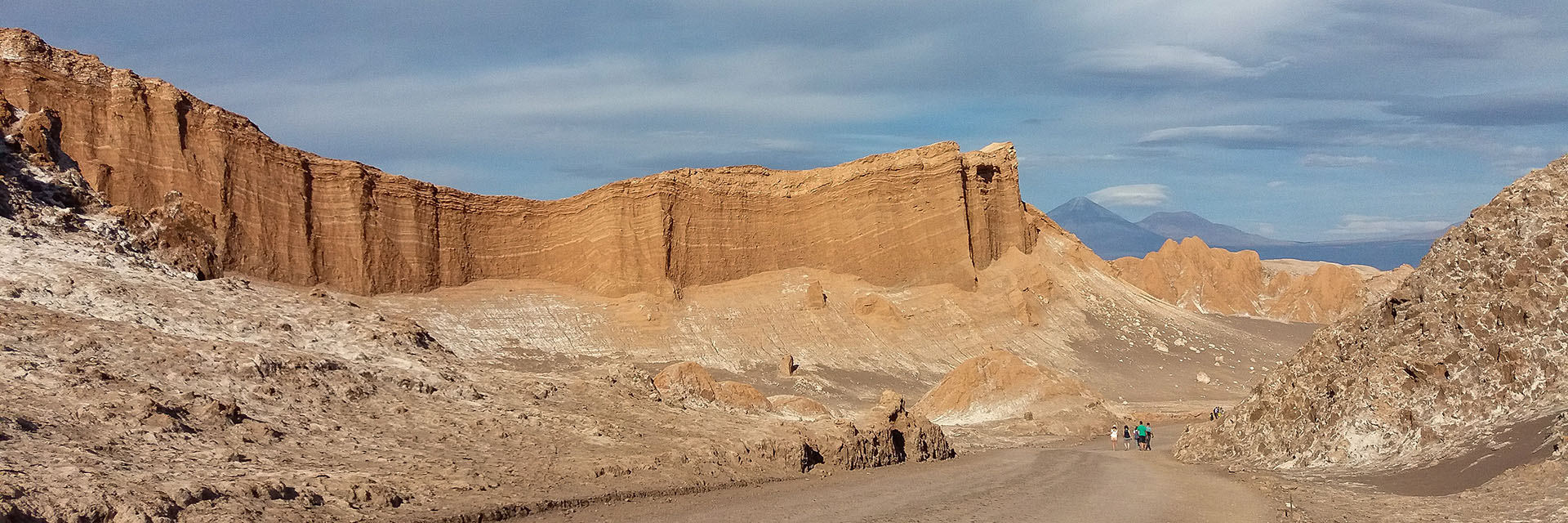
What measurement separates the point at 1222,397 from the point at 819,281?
25.6 m

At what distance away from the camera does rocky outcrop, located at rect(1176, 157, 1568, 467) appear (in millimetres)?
18188

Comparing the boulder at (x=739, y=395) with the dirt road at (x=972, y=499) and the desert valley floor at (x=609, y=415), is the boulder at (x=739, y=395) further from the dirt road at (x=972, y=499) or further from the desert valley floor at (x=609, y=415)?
the dirt road at (x=972, y=499)

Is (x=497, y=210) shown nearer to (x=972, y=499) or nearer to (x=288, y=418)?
(x=288, y=418)

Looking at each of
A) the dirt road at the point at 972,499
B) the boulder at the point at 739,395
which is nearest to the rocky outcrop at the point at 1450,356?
the dirt road at the point at 972,499

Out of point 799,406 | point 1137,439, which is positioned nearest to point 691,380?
point 799,406

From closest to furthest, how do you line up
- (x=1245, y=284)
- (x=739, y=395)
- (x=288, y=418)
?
1. (x=288, y=418)
2. (x=739, y=395)
3. (x=1245, y=284)

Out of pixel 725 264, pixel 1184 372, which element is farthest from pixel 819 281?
pixel 1184 372

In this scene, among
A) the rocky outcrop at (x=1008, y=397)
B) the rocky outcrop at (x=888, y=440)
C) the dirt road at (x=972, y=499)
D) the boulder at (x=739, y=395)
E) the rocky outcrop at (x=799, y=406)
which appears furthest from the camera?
the rocky outcrop at (x=1008, y=397)

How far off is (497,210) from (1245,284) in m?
72.1

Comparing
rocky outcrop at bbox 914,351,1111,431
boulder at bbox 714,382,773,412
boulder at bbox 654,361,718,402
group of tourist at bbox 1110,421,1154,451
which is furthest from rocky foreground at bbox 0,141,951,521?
rocky outcrop at bbox 914,351,1111,431

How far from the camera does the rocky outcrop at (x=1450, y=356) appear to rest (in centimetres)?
1819

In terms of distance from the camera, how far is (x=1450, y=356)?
19.5m

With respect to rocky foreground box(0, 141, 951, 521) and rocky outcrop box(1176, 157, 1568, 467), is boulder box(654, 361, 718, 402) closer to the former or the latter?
rocky foreground box(0, 141, 951, 521)

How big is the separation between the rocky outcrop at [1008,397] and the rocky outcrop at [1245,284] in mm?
53922
